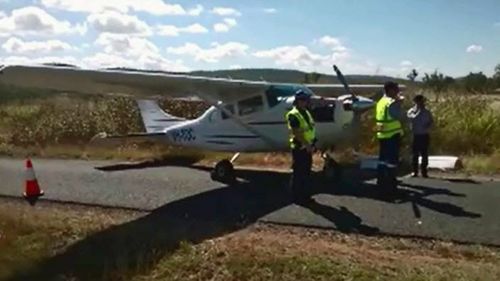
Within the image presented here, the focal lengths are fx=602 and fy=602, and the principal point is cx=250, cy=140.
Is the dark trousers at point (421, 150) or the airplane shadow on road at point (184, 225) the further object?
the dark trousers at point (421, 150)

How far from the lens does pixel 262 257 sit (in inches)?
263

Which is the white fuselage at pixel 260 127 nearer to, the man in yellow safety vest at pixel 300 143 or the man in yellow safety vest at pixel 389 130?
the man in yellow safety vest at pixel 389 130

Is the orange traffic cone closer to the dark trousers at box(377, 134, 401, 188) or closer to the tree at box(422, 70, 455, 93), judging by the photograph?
the dark trousers at box(377, 134, 401, 188)

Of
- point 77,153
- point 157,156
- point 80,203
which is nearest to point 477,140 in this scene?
point 157,156

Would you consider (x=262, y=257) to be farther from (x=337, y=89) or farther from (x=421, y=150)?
(x=337, y=89)

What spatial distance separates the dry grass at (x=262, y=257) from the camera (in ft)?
20.4

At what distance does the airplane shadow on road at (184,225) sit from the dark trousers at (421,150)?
1579 mm

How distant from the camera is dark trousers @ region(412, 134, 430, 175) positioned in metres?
12.0

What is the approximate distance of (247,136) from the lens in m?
12.8

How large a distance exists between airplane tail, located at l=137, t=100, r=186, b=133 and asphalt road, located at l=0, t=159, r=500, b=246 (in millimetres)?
1557

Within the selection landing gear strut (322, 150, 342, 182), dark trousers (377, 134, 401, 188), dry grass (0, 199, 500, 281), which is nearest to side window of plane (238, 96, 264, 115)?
landing gear strut (322, 150, 342, 182)

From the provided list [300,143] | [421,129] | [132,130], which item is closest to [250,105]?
[300,143]

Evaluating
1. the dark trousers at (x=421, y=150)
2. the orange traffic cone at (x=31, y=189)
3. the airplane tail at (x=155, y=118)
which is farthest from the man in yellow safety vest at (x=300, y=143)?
the airplane tail at (x=155, y=118)

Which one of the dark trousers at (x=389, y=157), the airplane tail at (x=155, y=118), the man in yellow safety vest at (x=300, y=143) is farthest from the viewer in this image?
the airplane tail at (x=155, y=118)
